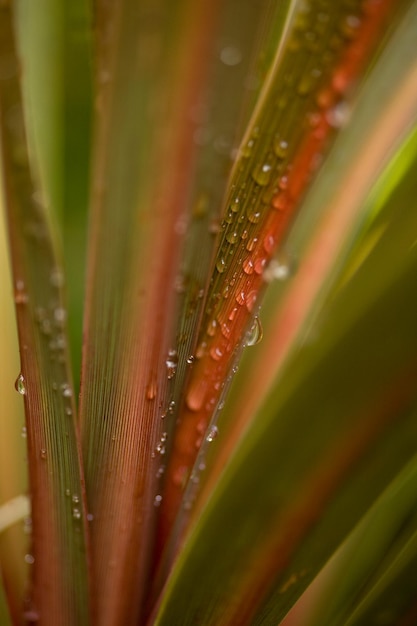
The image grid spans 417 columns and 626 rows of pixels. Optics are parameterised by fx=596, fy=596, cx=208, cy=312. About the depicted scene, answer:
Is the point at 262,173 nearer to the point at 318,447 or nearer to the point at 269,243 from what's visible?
the point at 269,243

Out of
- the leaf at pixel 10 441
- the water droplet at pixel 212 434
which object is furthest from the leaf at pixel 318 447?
the leaf at pixel 10 441

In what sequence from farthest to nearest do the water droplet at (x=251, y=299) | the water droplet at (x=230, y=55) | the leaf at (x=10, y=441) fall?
the leaf at (x=10, y=441) < the water droplet at (x=251, y=299) < the water droplet at (x=230, y=55)

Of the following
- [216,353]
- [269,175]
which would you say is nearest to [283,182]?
[269,175]

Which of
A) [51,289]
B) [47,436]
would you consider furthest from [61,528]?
[51,289]

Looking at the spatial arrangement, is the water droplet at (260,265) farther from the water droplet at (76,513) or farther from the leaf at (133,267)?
the water droplet at (76,513)

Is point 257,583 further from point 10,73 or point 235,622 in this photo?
point 10,73

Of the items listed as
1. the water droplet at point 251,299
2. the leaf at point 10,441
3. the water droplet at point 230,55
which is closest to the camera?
the water droplet at point 230,55

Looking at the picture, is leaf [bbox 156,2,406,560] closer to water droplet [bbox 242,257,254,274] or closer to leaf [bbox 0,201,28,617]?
water droplet [bbox 242,257,254,274]

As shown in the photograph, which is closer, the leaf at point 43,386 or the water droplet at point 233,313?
the leaf at point 43,386

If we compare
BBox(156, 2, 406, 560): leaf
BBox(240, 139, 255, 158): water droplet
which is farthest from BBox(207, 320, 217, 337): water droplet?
BBox(240, 139, 255, 158): water droplet
